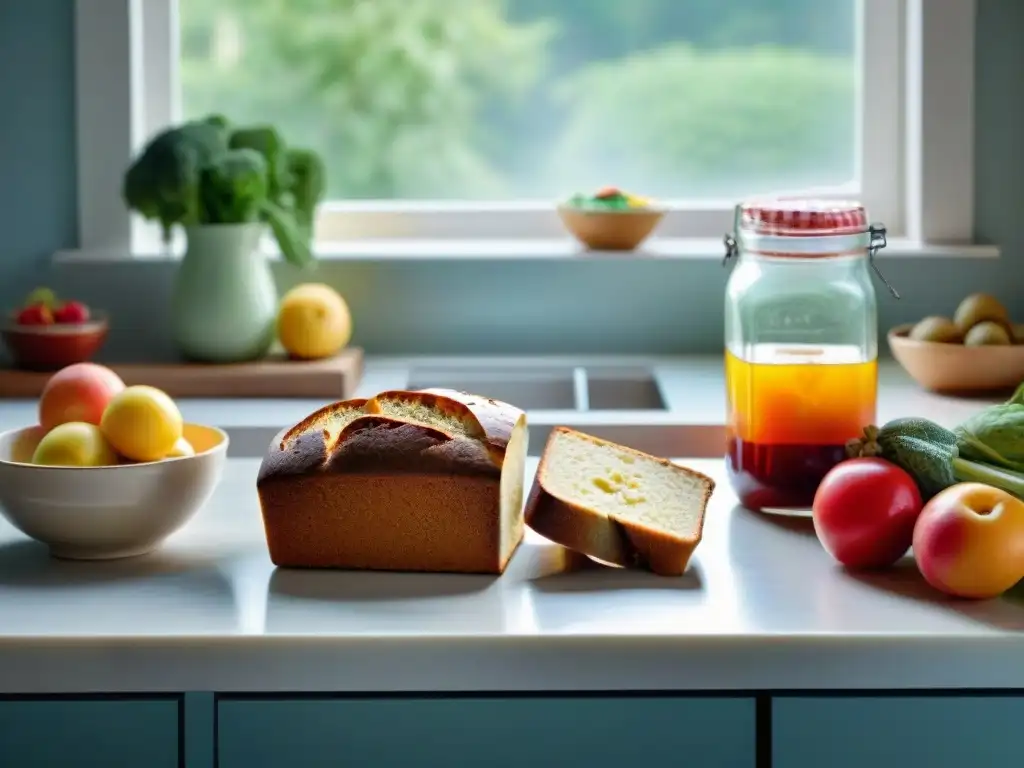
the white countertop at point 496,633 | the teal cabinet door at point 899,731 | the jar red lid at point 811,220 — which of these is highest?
the jar red lid at point 811,220

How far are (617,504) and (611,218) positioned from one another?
109 centimetres

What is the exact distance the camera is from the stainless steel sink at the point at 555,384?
2223mm

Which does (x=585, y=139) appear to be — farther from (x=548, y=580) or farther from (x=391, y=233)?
(x=548, y=580)

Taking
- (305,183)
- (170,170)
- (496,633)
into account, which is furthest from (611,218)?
(496,633)

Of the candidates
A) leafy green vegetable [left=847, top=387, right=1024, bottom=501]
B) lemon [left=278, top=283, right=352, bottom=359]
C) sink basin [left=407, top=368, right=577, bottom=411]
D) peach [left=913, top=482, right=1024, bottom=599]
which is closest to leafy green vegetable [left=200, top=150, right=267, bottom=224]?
lemon [left=278, top=283, right=352, bottom=359]

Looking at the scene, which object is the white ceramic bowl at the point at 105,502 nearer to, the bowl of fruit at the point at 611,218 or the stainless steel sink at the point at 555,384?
the stainless steel sink at the point at 555,384

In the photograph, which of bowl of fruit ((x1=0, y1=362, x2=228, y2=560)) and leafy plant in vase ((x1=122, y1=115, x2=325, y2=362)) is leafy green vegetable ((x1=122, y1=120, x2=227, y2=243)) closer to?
leafy plant in vase ((x1=122, y1=115, x2=325, y2=362))

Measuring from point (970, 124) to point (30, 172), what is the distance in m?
1.45

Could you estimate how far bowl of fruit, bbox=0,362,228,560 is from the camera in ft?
4.03

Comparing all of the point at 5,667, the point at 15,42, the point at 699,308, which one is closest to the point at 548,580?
the point at 5,667

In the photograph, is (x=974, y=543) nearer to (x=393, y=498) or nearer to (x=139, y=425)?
(x=393, y=498)

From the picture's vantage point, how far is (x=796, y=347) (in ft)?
4.79

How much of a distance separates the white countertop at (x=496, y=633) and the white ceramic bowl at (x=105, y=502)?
39mm

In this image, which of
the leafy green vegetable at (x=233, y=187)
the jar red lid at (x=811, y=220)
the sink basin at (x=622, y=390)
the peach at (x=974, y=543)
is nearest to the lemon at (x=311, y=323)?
the leafy green vegetable at (x=233, y=187)
